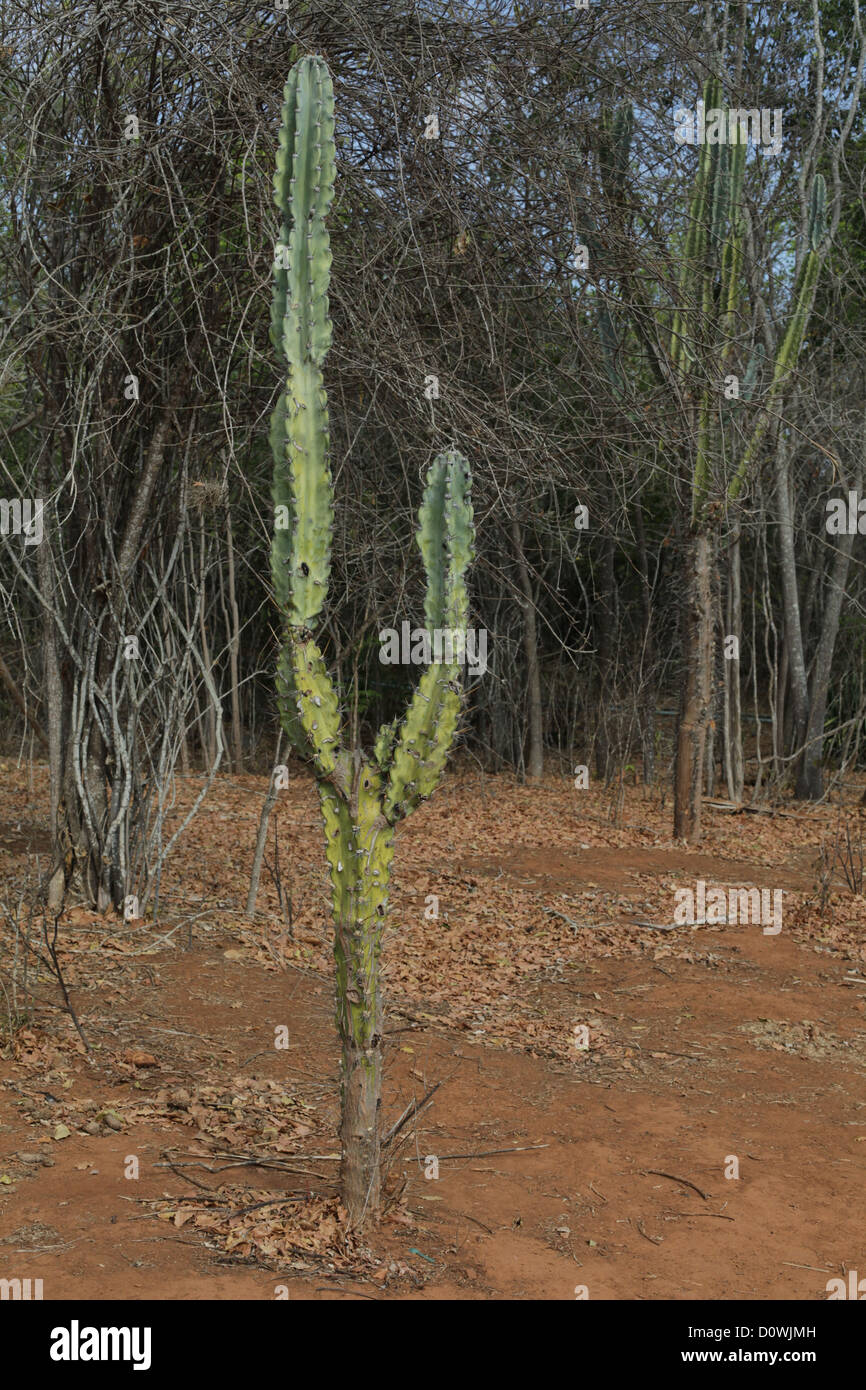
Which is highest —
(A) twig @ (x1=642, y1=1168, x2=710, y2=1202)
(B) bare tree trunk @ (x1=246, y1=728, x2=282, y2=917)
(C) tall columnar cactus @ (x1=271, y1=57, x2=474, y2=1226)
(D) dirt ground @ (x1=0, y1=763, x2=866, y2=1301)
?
(C) tall columnar cactus @ (x1=271, y1=57, x2=474, y2=1226)

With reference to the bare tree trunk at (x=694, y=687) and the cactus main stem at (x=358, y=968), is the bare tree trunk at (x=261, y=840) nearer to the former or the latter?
the cactus main stem at (x=358, y=968)

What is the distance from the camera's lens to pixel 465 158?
5883mm

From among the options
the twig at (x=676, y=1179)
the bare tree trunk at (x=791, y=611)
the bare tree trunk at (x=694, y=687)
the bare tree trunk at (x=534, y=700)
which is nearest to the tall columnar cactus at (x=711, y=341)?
the bare tree trunk at (x=694, y=687)

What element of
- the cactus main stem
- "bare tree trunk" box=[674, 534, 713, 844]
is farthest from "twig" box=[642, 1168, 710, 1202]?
"bare tree trunk" box=[674, 534, 713, 844]

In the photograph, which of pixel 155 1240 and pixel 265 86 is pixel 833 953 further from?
pixel 265 86

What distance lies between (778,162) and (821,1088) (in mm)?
10498

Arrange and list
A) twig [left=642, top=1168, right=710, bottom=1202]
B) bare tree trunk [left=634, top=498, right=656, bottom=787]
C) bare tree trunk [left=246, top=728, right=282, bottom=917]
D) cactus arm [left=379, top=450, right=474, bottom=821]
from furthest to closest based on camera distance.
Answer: bare tree trunk [left=634, top=498, right=656, bottom=787]
bare tree trunk [left=246, top=728, right=282, bottom=917]
twig [left=642, top=1168, right=710, bottom=1202]
cactus arm [left=379, top=450, right=474, bottom=821]

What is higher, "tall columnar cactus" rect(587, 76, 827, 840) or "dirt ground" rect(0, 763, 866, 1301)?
"tall columnar cactus" rect(587, 76, 827, 840)

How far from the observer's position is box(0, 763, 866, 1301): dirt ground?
3.62 meters

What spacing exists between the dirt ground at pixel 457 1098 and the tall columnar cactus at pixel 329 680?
0.47m

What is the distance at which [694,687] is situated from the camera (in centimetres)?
1081

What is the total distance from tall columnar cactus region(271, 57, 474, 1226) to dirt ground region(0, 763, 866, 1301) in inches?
18.7

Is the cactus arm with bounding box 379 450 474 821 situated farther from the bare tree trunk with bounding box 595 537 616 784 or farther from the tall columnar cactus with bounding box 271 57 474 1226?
the bare tree trunk with bounding box 595 537 616 784

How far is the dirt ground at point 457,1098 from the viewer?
11.9ft
